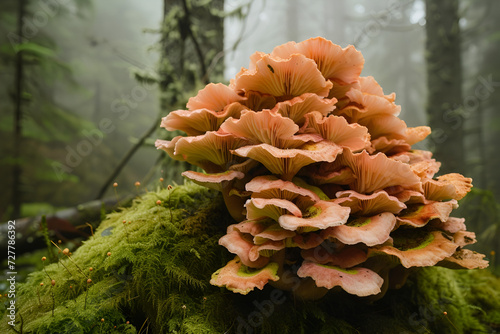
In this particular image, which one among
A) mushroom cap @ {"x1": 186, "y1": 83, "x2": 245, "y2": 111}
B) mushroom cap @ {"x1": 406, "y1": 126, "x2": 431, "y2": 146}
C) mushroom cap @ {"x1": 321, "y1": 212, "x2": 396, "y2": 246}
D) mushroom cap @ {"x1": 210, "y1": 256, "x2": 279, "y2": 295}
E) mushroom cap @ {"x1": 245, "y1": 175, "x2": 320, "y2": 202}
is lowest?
mushroom cap @ {"x1": 210, "y1": 256, "x2": 279, "y2": 295}

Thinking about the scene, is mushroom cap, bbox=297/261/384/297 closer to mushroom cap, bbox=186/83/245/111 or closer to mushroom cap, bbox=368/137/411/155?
mushroom cap, bbox=368/137/411/155

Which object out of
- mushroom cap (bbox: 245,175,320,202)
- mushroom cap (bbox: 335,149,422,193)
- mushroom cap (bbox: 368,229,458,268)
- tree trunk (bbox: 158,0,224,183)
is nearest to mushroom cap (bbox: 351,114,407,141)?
mushroom cap (bbox: 335,149,422,193)

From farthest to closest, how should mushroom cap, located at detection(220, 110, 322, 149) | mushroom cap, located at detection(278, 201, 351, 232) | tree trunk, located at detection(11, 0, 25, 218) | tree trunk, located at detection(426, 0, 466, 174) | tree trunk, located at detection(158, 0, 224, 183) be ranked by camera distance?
tree trunk, located at detection(11, 0, 25, 218)
tree trunk, located at detection(426, 0, 466, 174)
tree trunk, located at detection(158, 0, 224, 183)
mushroom cap, located at detection(220, 110, 322, 149)
mushroom cap, located at detection(278, 201, 351, 232)

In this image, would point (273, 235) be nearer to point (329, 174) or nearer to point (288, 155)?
point (288, 155)

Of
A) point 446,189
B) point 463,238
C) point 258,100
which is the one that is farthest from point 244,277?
point 463,238

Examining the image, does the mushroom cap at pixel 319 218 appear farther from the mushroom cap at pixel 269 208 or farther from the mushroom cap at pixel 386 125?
the mushroom cap at pixel 386 125

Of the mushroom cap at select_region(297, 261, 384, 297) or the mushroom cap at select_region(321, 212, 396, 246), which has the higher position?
the mushroom cap at select_region(321, 212, 396, 246)
